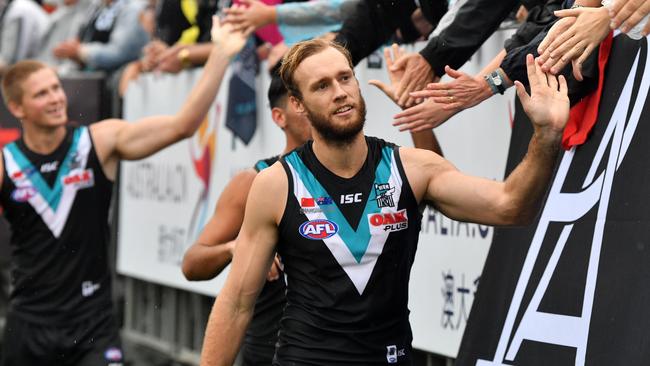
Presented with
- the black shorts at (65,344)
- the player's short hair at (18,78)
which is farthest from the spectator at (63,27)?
the black shorts at (65,344)

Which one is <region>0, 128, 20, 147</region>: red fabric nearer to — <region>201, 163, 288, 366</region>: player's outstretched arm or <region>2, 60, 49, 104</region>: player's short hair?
<region>2, 60, 49, 104</region>: player's short hair

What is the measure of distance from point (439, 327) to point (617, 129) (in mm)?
1992

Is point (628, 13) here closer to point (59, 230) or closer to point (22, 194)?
Answer: point (59, 230)

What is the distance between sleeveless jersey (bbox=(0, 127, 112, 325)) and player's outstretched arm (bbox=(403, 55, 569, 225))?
12.1 feet

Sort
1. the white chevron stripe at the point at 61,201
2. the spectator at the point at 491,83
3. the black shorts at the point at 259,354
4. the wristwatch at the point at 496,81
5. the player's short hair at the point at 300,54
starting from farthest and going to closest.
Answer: the white chevron stripe at the point at 61,201
the black shorts at the point at 259,354
the wristwatch at the point at 496,81
the spectator at the point at 491,83
the player's short hair at the point at 300,54

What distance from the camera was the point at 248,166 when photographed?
9430 mm

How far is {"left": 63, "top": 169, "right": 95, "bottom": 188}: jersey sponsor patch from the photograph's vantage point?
28.3ft

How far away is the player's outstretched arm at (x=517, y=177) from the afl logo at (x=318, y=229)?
0.39 meters

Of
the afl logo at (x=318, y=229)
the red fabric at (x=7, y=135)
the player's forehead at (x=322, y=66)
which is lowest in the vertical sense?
the red fabric at (x=7, y=135)

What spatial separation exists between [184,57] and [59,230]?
7.82ft

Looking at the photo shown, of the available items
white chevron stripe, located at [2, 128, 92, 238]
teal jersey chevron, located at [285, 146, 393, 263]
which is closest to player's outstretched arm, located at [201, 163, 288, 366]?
teal jersey chevron, located at [285, 146, 393, 263]

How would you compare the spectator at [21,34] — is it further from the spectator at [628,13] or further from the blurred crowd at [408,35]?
the spectator at [628,13]

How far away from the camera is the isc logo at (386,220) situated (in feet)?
17.5

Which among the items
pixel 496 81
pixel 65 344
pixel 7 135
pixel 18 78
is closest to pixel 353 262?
pixel 496 81
